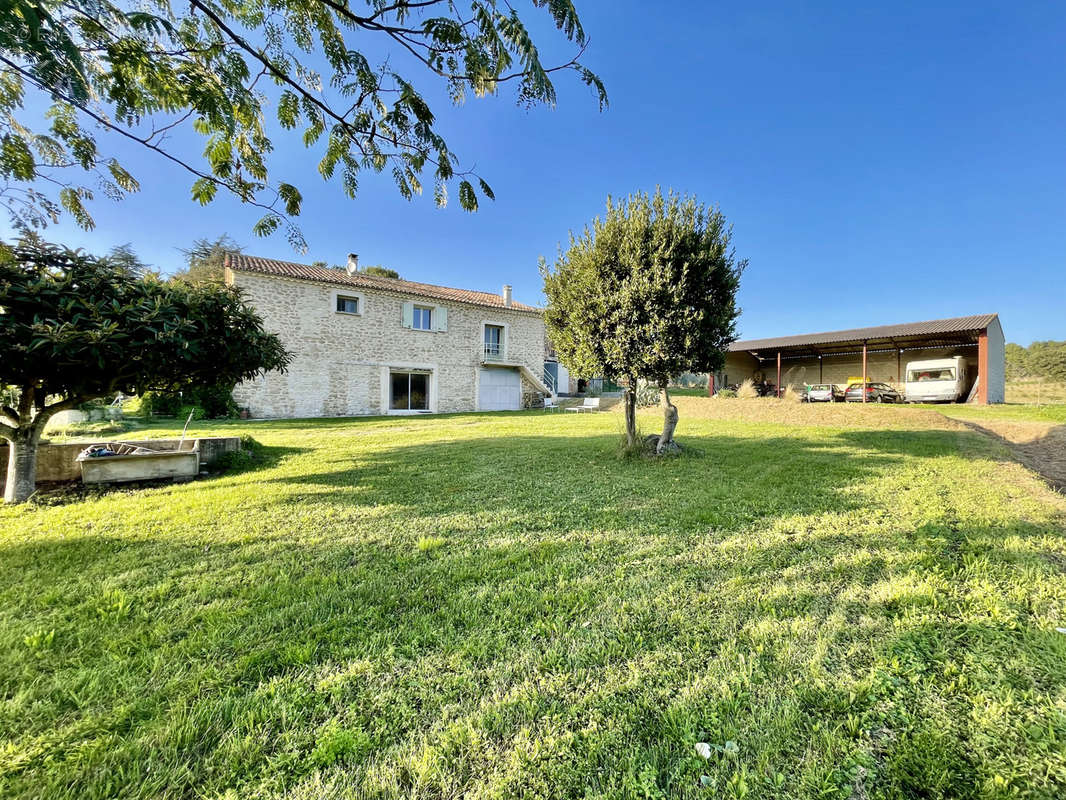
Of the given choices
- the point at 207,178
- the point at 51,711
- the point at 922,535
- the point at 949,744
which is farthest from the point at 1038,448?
the point at 207,178

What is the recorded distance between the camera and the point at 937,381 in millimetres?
17750

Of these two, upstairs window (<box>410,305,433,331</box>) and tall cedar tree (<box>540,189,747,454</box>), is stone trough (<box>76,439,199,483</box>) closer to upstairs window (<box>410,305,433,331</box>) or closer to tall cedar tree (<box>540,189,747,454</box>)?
tall cedar tree (<box>540,189,747,454</box>)

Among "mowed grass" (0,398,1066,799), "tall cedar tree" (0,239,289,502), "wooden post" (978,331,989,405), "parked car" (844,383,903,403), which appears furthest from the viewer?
"parked car" (844,383,903,403)

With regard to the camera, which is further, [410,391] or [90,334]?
[410,391]

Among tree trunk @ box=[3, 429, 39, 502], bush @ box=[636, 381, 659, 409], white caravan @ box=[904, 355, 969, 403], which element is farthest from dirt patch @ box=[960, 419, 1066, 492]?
tree trunk @ box=[3, 429, 39, 502]

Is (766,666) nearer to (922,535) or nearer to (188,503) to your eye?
(922,535)

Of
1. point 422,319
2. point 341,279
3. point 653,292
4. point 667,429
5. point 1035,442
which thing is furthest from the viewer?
point 422,319

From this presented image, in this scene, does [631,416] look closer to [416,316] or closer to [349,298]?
[416,316]

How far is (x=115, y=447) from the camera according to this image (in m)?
5.91

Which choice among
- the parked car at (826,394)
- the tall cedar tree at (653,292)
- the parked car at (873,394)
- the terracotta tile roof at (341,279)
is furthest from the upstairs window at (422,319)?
the parked car at (873,394)

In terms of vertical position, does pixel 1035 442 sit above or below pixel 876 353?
below

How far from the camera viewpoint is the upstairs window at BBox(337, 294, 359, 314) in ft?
53.2

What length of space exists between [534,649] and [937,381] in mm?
24164

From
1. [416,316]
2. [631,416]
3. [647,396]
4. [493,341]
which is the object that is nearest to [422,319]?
[416,316]
